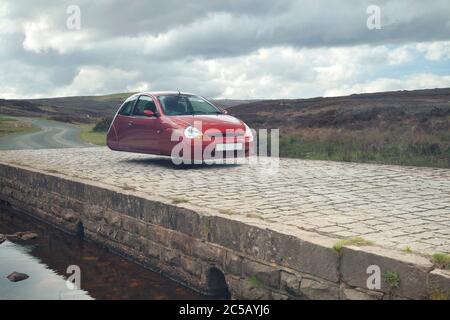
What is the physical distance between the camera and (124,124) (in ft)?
42.3

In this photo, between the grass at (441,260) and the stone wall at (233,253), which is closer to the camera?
the grass at (441,260)

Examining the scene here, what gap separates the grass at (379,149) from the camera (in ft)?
44.4

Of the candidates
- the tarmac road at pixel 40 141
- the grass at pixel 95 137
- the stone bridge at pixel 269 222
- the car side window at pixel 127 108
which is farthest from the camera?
the grass at pixel 95 137

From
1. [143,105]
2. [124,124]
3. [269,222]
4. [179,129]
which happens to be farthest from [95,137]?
[269,222]

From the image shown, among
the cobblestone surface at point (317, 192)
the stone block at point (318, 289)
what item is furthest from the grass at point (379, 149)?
the stone block at point (318, 289)

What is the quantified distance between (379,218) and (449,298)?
2.06 m

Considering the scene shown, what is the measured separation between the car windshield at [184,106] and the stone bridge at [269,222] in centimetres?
136

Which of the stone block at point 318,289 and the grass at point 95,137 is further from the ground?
the grass at point 95,137

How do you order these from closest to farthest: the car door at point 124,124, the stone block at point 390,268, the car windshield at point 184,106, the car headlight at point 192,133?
the stone block at point 390,268 < the car headlight at point 192,133 < the car windshield at point 184,106 < the car door at point 124,124

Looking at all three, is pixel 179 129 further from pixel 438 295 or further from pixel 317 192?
pixel 438 295

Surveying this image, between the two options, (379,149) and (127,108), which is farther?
(379,149)

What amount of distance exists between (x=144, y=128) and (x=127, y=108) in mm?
1381

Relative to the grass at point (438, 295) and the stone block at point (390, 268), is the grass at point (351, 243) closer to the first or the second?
the stone block at point (390, 268)
